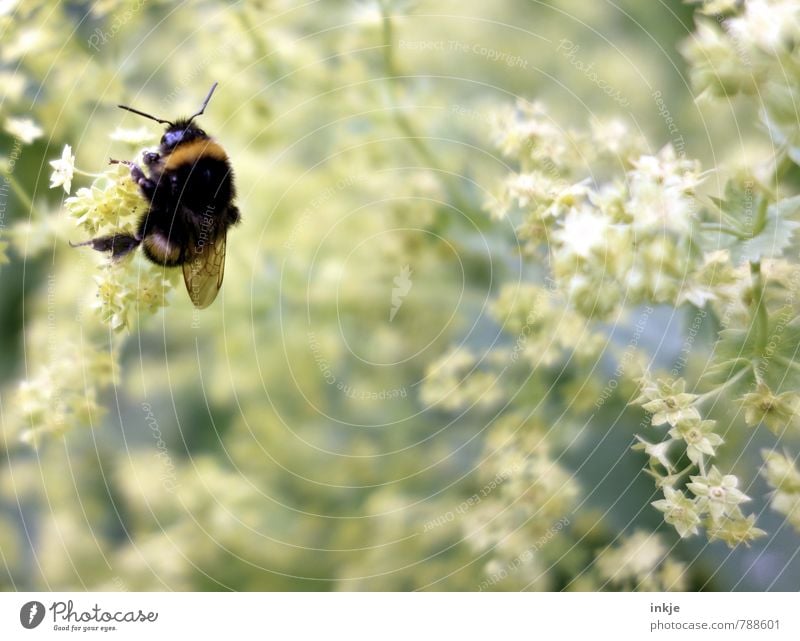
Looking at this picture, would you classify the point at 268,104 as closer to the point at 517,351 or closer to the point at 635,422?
the point at 517,351

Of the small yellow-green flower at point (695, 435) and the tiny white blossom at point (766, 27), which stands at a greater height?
the tiny white blossom at point (766, 27)

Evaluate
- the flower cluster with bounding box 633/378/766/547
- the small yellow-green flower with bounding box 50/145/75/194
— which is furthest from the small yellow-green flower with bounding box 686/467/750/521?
the small yellow-green flower with bounding box 50/145/75/194

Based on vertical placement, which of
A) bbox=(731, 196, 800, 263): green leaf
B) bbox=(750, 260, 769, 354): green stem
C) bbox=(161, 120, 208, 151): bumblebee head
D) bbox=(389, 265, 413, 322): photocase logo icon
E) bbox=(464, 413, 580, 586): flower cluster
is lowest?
bbox=(464, 413, 580, 586): flower cluster
